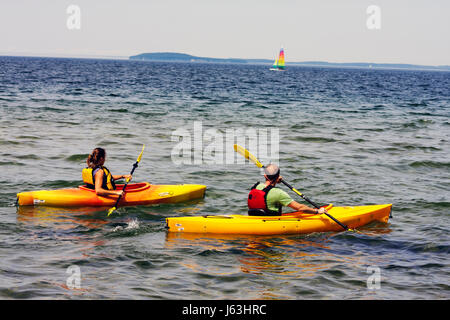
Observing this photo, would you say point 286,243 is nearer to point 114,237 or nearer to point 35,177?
point 114,237

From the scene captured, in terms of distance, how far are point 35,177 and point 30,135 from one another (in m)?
5.81

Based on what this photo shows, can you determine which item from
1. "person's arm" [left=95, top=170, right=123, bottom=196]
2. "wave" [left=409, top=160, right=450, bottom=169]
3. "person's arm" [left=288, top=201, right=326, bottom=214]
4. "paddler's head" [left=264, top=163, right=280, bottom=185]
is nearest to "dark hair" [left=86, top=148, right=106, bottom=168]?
"person's arm" [left=95, top=170, right=123, bottom=196]

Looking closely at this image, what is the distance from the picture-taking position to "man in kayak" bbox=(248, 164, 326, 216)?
323 inches

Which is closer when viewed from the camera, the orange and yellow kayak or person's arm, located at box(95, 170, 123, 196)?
person's arm, located at box(95, 170, 123, 196)

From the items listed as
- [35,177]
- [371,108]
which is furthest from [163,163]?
[371,108]

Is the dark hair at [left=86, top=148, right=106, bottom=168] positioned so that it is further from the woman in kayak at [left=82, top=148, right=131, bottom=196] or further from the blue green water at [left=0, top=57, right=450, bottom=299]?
the blue green water at [left=0, top=57, right=450, bottom=299]

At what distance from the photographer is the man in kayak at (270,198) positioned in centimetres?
820

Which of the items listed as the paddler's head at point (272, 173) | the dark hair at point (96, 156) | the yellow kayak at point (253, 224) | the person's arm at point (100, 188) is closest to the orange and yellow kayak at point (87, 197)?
the person's arm at point (100, 188)

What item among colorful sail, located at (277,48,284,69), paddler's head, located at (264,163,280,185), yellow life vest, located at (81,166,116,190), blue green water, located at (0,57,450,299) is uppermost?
colorful sail, located at (277,48,284,69)

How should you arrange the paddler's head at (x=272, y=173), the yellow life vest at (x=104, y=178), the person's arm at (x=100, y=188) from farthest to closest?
1. the yellow life vest at (x=104, y=178)
2. the person's arm at (x=100, y=188)
3. the paddler's head at (x=272, y=173)

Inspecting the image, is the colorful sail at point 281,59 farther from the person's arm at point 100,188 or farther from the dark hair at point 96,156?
the dark hair at point 96,156

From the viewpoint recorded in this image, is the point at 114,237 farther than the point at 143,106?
No

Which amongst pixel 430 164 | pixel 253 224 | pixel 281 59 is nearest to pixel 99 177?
pixel 253 224

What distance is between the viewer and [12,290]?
592 centimetres
